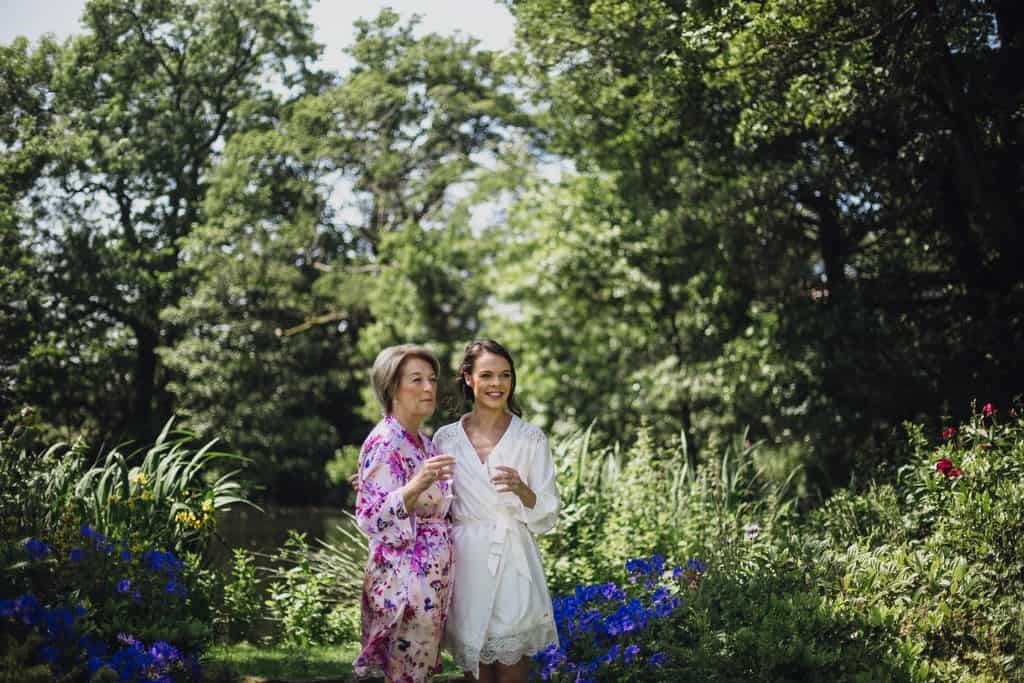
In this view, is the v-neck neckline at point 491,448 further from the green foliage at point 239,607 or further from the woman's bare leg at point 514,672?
the green foliage at point 239,607

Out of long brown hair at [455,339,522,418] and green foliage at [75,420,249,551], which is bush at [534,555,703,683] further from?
green foliage at [75,420,249,551]

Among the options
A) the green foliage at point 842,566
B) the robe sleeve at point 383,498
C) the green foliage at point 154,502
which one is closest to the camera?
the robe sleeve at point 383,498

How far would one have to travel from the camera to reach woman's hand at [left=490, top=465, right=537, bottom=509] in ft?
10.8

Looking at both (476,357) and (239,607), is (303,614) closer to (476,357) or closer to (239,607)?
(239,607)

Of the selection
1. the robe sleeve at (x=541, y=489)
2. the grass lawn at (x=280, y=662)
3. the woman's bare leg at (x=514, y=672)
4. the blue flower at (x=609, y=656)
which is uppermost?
the robe sleeve at (x=541, y=489)

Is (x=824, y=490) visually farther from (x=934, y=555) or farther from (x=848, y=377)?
(x=934, y=555)

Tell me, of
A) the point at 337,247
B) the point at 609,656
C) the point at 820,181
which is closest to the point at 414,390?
the point at 609,656

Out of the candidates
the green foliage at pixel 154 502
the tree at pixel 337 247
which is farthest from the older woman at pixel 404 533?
the tree at pixel 337 247

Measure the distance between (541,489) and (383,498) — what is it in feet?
1.95

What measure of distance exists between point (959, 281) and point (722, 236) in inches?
108

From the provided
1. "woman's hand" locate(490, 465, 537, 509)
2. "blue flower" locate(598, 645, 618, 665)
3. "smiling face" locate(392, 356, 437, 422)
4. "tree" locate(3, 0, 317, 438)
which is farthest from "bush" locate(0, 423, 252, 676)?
"tree" locate(3, 0, 317, 438)

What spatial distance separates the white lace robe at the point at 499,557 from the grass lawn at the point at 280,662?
4.98 feet

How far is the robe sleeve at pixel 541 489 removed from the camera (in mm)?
3438

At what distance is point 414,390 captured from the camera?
3.45m
